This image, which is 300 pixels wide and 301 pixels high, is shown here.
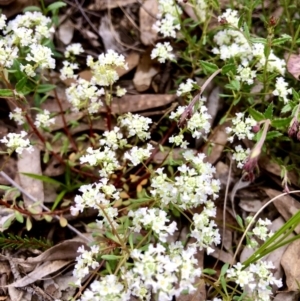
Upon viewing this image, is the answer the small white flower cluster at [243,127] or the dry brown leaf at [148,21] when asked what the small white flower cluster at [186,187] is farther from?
the dry brown leaf at [148,21]

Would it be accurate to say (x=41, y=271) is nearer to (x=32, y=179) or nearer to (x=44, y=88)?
(x=32, y=179)

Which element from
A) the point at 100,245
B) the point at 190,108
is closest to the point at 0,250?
the point at 100,245

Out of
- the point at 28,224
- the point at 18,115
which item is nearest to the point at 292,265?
the point at 28,224

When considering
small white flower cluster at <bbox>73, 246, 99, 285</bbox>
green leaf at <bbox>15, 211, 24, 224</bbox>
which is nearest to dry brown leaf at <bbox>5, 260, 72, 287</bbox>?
green leaf at <bbox>15, 211, 24, 224</bbox>

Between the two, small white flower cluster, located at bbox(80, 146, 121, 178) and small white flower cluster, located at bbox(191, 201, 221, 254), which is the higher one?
small white flower cluster, located at bbox(80, 146, 121, 178)

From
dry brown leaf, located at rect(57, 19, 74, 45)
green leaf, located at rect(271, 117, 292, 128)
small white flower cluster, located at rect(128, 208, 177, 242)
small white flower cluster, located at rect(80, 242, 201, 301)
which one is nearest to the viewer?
small white flower cluster, located at rect(80, 242, 201, 301)

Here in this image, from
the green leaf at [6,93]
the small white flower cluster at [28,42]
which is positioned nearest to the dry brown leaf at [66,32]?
the small white flower cluster at [28,42]

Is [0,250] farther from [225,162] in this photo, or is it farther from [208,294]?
[225,162]

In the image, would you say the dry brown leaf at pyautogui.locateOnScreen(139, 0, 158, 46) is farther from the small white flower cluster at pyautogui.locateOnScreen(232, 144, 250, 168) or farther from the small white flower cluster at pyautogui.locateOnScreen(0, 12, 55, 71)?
the small white flower cluster at pyautogui.locateOnScreen(232, 144, 250, 168)
